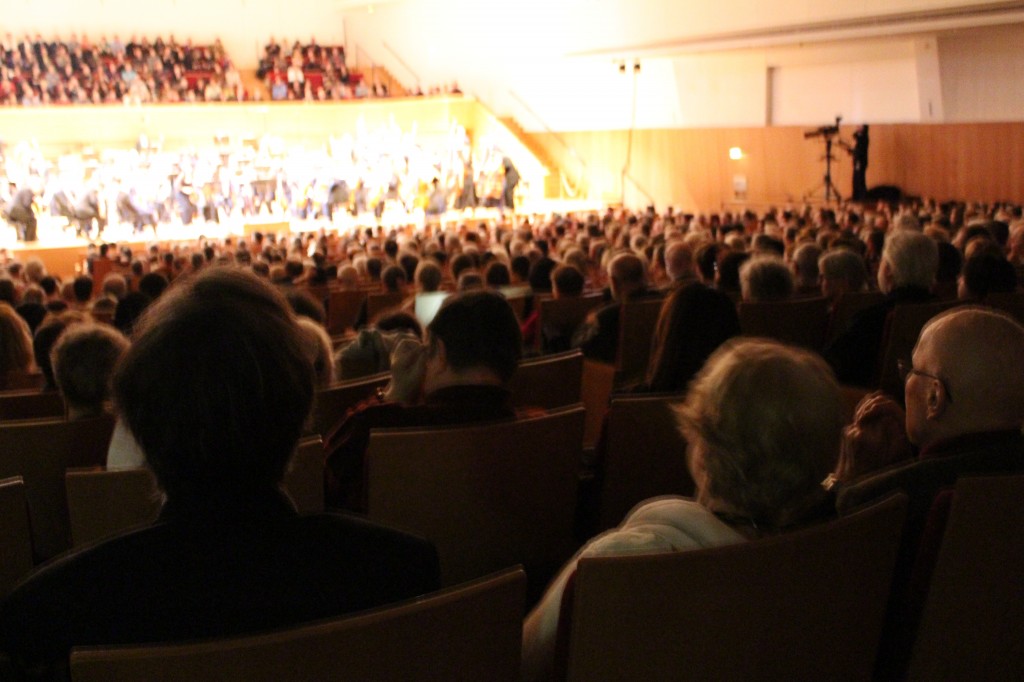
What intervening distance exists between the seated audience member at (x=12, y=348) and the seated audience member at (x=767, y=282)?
2.94m

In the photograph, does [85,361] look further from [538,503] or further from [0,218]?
[0,218]

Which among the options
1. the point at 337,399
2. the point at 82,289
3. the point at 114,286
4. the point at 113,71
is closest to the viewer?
the point at 337,399

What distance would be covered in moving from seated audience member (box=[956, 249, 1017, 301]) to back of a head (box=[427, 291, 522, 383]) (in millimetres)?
2514

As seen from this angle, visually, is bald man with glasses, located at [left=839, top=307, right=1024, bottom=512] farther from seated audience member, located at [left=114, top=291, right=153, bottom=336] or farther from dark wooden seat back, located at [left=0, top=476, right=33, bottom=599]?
seated audience member, located at [left=114, top=291, right=153, bottom=336]

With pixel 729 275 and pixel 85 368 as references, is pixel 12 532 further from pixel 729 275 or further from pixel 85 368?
pixel 729 275

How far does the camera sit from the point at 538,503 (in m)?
2.53

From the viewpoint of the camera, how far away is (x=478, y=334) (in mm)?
2766

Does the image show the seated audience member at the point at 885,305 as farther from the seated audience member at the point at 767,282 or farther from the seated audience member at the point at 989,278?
the seated audience member at the point at 767,282

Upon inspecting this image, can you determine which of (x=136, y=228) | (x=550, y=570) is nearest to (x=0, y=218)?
(x=136, y=228)

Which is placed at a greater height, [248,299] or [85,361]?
[248,299]

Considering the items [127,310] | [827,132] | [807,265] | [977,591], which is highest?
[827,132]

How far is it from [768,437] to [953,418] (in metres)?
0.60

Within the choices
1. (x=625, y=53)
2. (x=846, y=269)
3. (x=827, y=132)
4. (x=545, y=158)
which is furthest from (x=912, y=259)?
(x=545, y=158)

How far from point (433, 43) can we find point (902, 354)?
22.0 m
